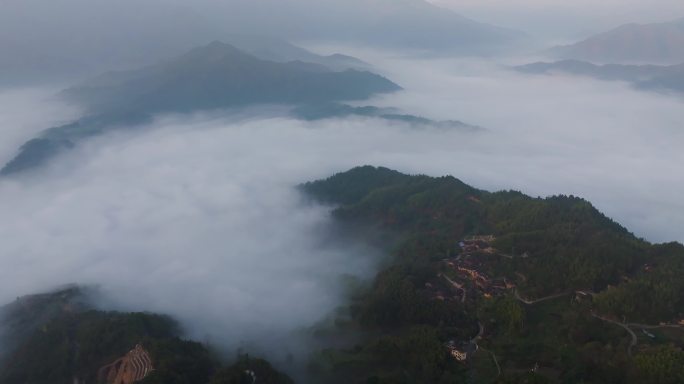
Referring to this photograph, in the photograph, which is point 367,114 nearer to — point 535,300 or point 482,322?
point 535,300

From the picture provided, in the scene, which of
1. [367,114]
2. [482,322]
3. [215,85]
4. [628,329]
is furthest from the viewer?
[215,85]

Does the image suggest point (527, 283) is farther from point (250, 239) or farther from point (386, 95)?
point (386, 95)

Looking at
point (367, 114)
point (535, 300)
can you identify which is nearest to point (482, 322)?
point (535, 300)

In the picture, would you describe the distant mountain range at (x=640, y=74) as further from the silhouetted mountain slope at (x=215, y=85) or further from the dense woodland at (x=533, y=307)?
the dense woodland at (x=533, y=307)

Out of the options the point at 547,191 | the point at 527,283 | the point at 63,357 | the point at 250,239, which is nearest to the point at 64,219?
the point at 250,239

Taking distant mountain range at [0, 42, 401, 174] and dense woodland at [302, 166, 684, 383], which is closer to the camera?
dense woodland at [302, 166, 684, 383]

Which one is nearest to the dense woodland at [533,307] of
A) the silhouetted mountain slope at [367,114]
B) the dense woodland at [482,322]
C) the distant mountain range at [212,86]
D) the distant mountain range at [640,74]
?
the dense woodland at [482,322]

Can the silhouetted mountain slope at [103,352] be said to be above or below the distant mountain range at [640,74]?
below

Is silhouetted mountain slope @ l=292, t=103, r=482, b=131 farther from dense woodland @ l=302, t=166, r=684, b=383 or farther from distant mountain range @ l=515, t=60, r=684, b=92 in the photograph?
distant mountain range @ l=515, t=60, r=684, b=92

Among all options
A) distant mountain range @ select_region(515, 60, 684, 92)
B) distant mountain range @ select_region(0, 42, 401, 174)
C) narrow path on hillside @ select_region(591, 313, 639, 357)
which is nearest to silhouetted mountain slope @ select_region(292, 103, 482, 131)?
distant mountain range @ select_region(0, 42, 401, 174)
